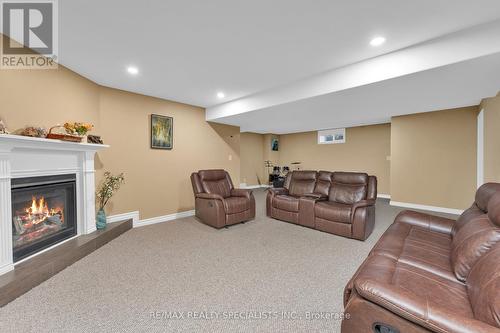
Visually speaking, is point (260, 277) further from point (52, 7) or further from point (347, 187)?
point (52, 7)

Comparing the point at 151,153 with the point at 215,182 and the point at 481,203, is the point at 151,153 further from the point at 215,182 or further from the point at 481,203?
the point at 481,203

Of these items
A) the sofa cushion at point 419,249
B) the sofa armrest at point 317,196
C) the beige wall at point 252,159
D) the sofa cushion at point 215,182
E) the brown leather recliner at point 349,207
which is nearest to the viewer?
the sofa cushion at point 419,249

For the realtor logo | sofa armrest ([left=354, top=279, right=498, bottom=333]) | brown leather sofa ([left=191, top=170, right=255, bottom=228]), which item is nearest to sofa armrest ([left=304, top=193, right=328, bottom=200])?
brown leather sofa ([left=191, top=170, right=255, bottom=228])

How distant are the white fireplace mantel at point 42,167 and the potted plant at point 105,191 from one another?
107 mm

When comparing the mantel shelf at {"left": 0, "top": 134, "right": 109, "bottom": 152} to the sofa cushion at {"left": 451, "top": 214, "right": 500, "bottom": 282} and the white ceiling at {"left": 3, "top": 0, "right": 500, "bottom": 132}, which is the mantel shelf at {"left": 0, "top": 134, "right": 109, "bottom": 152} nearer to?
the white ceiling at {"left": 3, "top": 0, "right": 500, "bottom": 132}

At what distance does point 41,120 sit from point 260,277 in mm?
3128

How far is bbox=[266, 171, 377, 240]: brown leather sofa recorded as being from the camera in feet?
9.93

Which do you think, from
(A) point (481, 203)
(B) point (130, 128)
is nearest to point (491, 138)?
(A) point (481, 203)

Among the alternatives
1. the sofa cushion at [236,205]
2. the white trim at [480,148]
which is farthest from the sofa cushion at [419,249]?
the white trim at [480,148]

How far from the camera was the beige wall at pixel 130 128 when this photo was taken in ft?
7.52

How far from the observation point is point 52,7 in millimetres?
1715

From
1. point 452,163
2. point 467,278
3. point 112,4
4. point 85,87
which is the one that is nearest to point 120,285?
point 112,4

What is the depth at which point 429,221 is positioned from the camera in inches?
84.3

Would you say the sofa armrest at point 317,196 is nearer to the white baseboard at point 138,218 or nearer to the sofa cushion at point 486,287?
the sofa cushion at point 486,287
